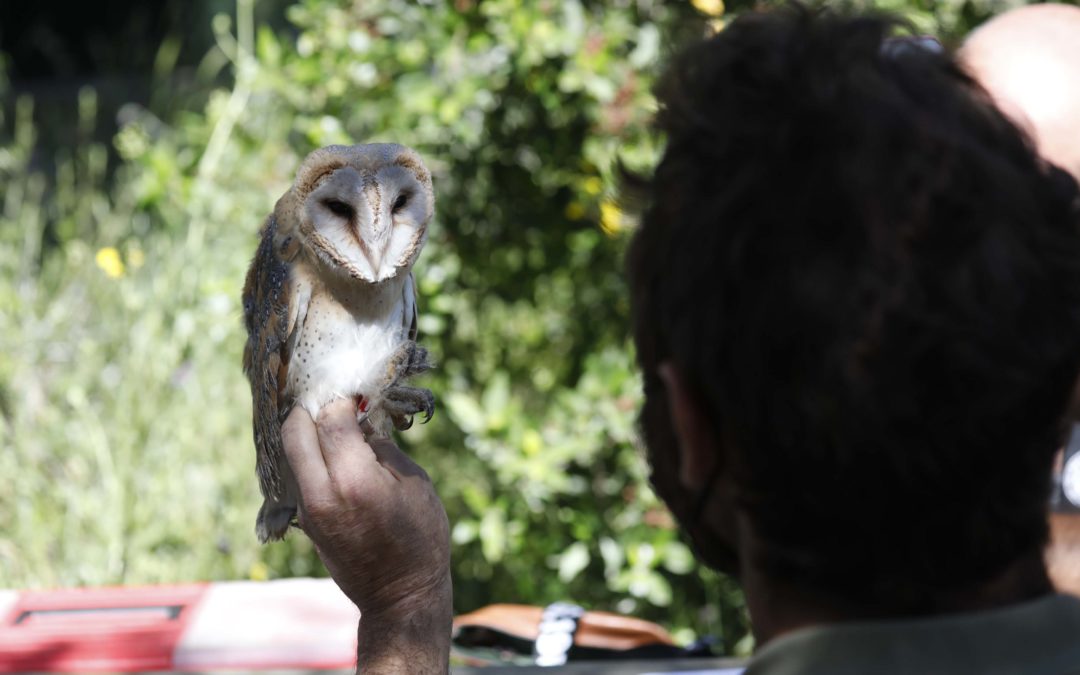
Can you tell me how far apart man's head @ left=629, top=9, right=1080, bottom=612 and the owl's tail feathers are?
3.01 ft

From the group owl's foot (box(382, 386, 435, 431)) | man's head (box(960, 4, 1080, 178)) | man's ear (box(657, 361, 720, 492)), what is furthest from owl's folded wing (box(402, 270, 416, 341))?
man's head (box(960, 4, 1080, 178))

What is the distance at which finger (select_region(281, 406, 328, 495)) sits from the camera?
1.44m

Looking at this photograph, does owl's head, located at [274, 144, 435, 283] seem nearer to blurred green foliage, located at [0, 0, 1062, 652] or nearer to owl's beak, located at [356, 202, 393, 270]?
owl's beak, located at [356, 202, 393, 270]

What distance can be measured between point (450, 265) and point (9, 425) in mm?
1660

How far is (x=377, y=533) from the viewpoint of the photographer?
147 centimetres

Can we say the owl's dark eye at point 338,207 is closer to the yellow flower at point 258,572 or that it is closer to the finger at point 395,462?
the finger at point 395,462

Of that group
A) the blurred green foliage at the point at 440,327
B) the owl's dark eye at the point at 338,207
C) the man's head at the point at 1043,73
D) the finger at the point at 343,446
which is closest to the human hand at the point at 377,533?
the finger at the point at 343,446

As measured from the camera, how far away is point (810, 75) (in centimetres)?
90

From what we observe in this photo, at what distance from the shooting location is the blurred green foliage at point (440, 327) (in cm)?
346

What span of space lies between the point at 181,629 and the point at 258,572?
131 centimetres

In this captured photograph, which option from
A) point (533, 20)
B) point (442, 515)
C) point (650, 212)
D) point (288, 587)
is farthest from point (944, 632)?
point (533, 20)

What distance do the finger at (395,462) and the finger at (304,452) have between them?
0.28ft

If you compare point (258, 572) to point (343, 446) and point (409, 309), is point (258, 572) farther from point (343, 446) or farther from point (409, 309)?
point (343, 446)

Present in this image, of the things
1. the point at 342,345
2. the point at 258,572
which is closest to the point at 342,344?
the point at 342,345
